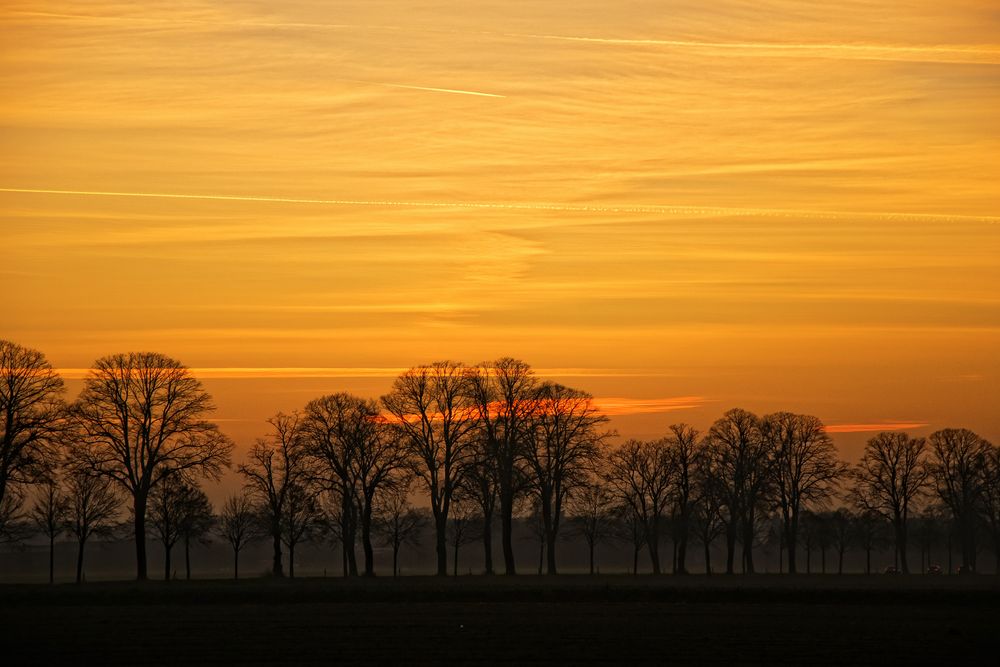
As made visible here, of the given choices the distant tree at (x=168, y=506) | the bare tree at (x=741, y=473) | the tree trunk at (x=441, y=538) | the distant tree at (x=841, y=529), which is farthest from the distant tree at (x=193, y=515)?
the distant tree at (x=841, y=529)

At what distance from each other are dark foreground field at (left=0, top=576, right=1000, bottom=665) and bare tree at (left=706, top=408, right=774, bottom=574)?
41.3 meters

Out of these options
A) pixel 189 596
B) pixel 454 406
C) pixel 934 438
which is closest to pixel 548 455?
pixel 454 406

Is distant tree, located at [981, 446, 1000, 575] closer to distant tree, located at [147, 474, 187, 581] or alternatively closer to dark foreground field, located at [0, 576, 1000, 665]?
dark foreground field, located at [0, 576, 1000, 665]

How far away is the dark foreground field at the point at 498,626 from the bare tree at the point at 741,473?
135 feet

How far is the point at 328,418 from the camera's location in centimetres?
9700

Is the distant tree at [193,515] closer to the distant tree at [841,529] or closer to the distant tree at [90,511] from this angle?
the distant tree at [90,511]

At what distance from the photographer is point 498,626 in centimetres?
4700

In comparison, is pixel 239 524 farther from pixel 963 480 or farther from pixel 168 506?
pixel 963 480

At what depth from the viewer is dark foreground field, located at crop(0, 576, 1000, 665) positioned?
38.2m

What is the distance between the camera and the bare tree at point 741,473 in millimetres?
109188

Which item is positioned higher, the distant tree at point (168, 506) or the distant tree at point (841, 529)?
the distant tree at point (168, 506)

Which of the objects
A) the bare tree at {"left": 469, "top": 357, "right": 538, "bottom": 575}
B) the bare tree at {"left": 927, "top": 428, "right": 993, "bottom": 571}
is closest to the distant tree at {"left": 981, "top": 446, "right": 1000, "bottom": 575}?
the bare tree at {"left": 927, "top": 428, "right": 993, "bottom": 571}

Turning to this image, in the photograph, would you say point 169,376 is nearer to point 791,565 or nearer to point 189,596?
point 189,596

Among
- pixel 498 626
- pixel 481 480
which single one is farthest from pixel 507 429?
pixel 498 626
